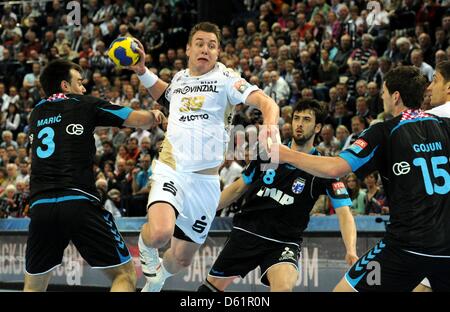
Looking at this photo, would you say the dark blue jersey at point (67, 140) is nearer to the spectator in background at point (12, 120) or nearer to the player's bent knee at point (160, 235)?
the player's bent knee at point (160, 235)

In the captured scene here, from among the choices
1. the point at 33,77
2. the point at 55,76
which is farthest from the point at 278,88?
the point at 55,76

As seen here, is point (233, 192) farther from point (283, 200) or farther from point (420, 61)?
point (420, 61)

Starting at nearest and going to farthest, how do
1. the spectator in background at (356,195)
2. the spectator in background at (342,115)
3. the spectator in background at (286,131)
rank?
the spectator in background at (356,195)
the spectator in background at (286,131)
the spectator in background at (342,115)

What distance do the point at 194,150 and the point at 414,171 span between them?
2.57 meters

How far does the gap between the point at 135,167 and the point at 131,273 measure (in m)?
9.69


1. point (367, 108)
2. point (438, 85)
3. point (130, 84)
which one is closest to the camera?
point (438, 85)

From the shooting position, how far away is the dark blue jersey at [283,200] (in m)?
7.99

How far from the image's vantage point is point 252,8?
886 inches

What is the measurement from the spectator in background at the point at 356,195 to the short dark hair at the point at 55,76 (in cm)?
665

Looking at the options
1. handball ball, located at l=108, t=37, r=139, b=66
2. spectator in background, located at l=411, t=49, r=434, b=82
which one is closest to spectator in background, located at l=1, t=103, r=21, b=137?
spectator in background, located at l=411, t=49, r=434, b=82

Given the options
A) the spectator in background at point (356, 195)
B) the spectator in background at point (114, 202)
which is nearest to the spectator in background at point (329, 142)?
the spectator in background at point (356, 195)

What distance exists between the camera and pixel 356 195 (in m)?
13.3
